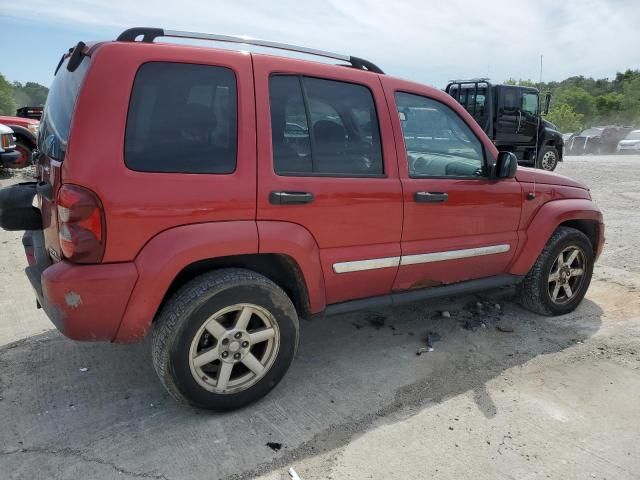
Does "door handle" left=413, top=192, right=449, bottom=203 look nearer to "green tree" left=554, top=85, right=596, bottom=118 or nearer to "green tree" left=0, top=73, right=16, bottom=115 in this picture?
"green tree" left=0, top=73, right=16, bottom=115

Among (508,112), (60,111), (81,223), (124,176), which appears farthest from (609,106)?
(81,223)

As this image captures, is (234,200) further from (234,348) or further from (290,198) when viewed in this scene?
(234,348)

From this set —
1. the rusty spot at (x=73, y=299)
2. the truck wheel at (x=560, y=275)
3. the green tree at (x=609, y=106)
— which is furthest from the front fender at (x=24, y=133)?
the green tree at (x=609, y=106)

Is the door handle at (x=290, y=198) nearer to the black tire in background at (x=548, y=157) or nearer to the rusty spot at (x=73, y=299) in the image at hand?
the rusty spot at (x=73, y=299)

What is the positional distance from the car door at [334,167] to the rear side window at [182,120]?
182 mm

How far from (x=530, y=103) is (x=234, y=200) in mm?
13554

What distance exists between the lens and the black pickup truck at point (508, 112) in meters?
13.4

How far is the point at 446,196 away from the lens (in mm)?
3457

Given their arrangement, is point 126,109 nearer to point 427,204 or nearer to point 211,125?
point 211,125

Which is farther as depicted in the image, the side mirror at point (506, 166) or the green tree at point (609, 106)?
the green tree at point (609, 106)

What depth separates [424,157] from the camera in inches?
136

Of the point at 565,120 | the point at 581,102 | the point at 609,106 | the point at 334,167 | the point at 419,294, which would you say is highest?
the point at 581,102

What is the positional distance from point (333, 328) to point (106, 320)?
6.47 ft

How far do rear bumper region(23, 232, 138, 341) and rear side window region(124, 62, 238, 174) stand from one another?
53cm
